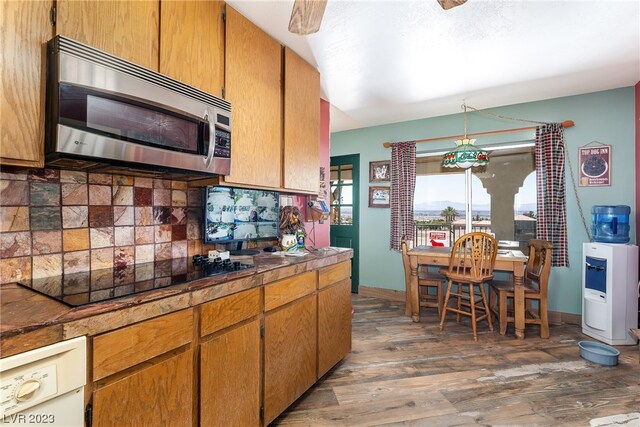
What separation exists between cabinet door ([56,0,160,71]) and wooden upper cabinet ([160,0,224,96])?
0.17 feet

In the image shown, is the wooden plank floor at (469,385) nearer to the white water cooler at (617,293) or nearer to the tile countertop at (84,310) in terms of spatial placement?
the white water cooler at (617,293)

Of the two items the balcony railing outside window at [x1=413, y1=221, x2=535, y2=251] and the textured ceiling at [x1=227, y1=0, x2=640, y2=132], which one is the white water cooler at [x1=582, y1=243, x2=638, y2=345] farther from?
the textured ceiling at [x1=227, y1=0, x2=640, y2=132]

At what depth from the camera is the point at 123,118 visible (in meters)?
1.20

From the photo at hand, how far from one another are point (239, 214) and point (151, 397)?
4.06 ft

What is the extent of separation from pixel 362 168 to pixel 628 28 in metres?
3.01

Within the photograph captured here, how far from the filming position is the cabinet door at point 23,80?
99cm

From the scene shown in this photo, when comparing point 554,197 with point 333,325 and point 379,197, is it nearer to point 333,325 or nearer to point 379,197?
point 379,197

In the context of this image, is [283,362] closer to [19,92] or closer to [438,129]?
[19,92]

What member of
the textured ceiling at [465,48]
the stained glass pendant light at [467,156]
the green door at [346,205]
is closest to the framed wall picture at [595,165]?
the textured ceiling at [465,48]

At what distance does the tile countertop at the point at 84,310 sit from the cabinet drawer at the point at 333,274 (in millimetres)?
668

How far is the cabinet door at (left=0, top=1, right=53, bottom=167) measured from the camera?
0.99 meters

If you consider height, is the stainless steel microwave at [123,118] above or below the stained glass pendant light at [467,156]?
below

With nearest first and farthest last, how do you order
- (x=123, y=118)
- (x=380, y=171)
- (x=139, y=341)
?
1. (x=139, y=341)
2. (x=123, y=118)
3. (x=380, y=171)

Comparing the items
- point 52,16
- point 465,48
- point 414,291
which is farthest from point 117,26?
point 414,291
